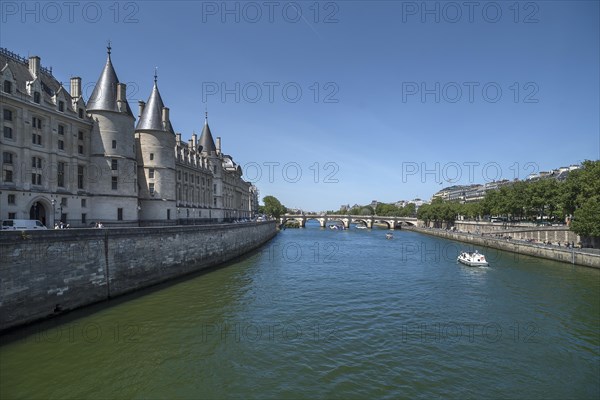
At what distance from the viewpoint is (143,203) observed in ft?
131

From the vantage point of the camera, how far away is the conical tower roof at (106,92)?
1310 inches

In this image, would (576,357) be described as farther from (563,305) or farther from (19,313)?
(19,313)

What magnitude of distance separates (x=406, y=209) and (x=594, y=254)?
14670 cm

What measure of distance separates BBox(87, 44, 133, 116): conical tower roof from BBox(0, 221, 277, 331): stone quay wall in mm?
14147

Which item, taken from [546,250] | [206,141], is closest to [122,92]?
[206,141]

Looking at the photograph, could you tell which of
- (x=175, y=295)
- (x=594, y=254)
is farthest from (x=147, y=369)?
(x=594, y=254)

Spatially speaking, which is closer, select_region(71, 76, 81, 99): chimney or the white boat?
select_region(71, 76, 81, 99): chimney

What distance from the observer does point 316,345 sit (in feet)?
52.9

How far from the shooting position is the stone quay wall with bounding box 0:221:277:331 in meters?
17.1

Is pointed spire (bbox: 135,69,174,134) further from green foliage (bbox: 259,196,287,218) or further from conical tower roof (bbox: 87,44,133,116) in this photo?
green foliage (bbox: 259,196,287,218)

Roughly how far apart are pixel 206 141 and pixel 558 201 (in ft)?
208

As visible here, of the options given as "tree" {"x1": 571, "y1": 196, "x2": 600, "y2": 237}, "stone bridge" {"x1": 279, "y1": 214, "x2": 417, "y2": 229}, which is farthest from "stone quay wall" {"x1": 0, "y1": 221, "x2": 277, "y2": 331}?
"stone bridge" {"x1": 279, "y1": 214, "x2": 417, "y2": 229}

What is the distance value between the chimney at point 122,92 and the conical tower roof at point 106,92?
31 centimetres

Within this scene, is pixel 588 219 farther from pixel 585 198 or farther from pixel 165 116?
pixel 165 116
